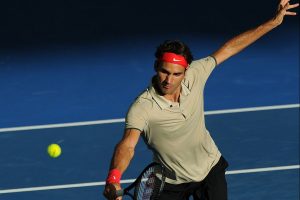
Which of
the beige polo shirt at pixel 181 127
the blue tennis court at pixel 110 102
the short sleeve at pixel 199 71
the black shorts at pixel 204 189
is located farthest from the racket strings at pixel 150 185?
the blue tennis court at pixel 110 102

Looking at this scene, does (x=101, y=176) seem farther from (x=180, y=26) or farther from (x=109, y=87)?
(x=180, y=26)

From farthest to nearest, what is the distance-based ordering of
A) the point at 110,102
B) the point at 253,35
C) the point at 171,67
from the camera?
the point at 110,102 < the point at 253,35 < the point at 171,67

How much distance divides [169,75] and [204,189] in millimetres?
1252

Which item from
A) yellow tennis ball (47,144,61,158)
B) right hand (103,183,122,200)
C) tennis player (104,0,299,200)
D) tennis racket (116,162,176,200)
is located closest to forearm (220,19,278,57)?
tennis player (104,0,299,200)

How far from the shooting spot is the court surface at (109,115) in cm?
977

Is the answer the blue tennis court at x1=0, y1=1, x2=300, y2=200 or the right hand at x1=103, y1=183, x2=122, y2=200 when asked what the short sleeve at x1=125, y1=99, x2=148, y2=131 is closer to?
the right hand at x1=103, y1=183, x2=122, y2=200

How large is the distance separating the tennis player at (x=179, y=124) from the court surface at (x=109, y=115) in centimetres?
213

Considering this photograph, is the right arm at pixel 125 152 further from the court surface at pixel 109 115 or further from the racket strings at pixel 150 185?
the court surface at pixel 109 115

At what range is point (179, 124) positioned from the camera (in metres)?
6.96

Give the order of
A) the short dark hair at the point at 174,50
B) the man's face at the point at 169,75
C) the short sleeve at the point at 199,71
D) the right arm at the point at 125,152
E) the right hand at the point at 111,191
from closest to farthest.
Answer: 1. the right hand at the point at 111,191
2. the right arm at the point at 125,152
3. the man's face at the point at 169,75
4. the short dark hair at the point at 174,50
5. the short sleeve at the point at 199,71

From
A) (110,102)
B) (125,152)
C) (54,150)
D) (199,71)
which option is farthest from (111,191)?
(110,102)

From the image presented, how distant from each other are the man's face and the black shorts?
97cm

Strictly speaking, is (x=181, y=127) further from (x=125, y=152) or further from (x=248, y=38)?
(x=248, y=38)

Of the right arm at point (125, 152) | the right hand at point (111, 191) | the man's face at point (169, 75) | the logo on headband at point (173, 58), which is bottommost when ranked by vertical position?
the right hand at point (111, 191)
